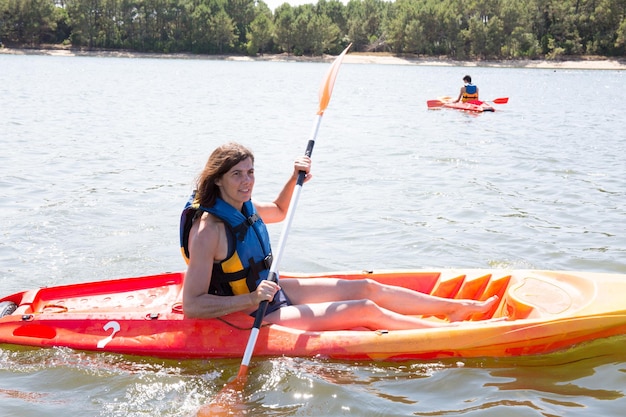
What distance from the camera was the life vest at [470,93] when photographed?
1714 cm

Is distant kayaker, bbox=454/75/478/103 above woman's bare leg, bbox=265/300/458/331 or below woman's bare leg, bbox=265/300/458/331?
above

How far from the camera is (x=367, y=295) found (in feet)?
13.9

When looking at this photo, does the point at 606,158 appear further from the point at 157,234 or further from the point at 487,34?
the point at 487,34

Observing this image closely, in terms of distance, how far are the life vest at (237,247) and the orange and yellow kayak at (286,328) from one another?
24 centimetres

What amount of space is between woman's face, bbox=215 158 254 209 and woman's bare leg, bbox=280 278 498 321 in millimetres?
692

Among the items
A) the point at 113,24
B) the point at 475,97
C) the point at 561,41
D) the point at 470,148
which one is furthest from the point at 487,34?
A: the point at 470,148

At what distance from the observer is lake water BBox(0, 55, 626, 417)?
12.7ft

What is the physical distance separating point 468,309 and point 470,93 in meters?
13.6

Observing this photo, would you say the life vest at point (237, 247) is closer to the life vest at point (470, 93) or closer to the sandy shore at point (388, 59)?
the life vest at point (470, 93)

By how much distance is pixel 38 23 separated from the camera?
65.0 meters

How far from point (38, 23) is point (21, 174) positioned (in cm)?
6133

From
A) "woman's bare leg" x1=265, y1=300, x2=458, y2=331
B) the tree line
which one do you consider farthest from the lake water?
the tree line

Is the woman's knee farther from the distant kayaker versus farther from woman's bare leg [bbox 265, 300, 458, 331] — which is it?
the distant kayaker

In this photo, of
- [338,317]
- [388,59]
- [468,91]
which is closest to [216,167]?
[338,317]
